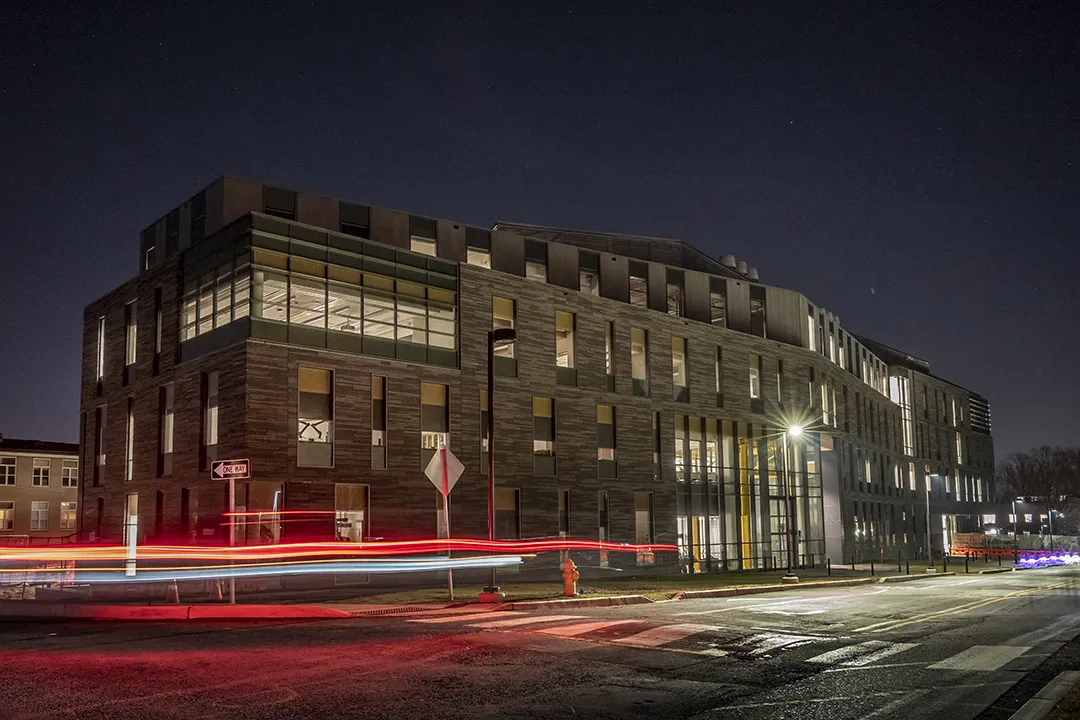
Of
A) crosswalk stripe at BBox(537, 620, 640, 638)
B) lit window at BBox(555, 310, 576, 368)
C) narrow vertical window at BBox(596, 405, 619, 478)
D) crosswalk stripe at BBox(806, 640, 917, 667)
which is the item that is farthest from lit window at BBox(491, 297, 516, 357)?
crosswalk stripe at BBox(806, 640, 917, 667)

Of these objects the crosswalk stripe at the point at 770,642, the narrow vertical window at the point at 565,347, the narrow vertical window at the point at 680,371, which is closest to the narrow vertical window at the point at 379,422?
the narrow vertical window at the point at 565,347

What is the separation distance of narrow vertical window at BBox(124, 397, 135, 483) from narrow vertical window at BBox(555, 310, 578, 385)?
56.1 feet

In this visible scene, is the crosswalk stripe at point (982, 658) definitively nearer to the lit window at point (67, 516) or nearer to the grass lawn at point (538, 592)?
the grass lawn at point (538, 592)

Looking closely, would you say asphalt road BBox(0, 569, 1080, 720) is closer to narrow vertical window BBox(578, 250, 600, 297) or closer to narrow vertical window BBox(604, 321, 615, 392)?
narrow vertical window BBox(604, 321, 615, 392)

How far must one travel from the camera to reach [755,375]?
1994 inches

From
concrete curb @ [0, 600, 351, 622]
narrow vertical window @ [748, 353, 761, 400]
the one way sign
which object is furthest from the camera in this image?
narrow vertical window @ [748, 353, 761, 400]

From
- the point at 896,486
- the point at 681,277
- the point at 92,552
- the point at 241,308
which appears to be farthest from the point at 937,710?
the point at 896,486

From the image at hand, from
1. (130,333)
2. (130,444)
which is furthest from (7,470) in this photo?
(130,444)

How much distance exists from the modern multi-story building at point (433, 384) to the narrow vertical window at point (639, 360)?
107 mm

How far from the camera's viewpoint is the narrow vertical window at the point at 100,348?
40844mm

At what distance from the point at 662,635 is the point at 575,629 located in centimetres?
148

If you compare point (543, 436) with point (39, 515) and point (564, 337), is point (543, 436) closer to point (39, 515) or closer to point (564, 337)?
point (564, 337)

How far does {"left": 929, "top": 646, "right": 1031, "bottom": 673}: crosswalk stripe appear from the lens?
12.5 metres

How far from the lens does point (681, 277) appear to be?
48.0 meters
